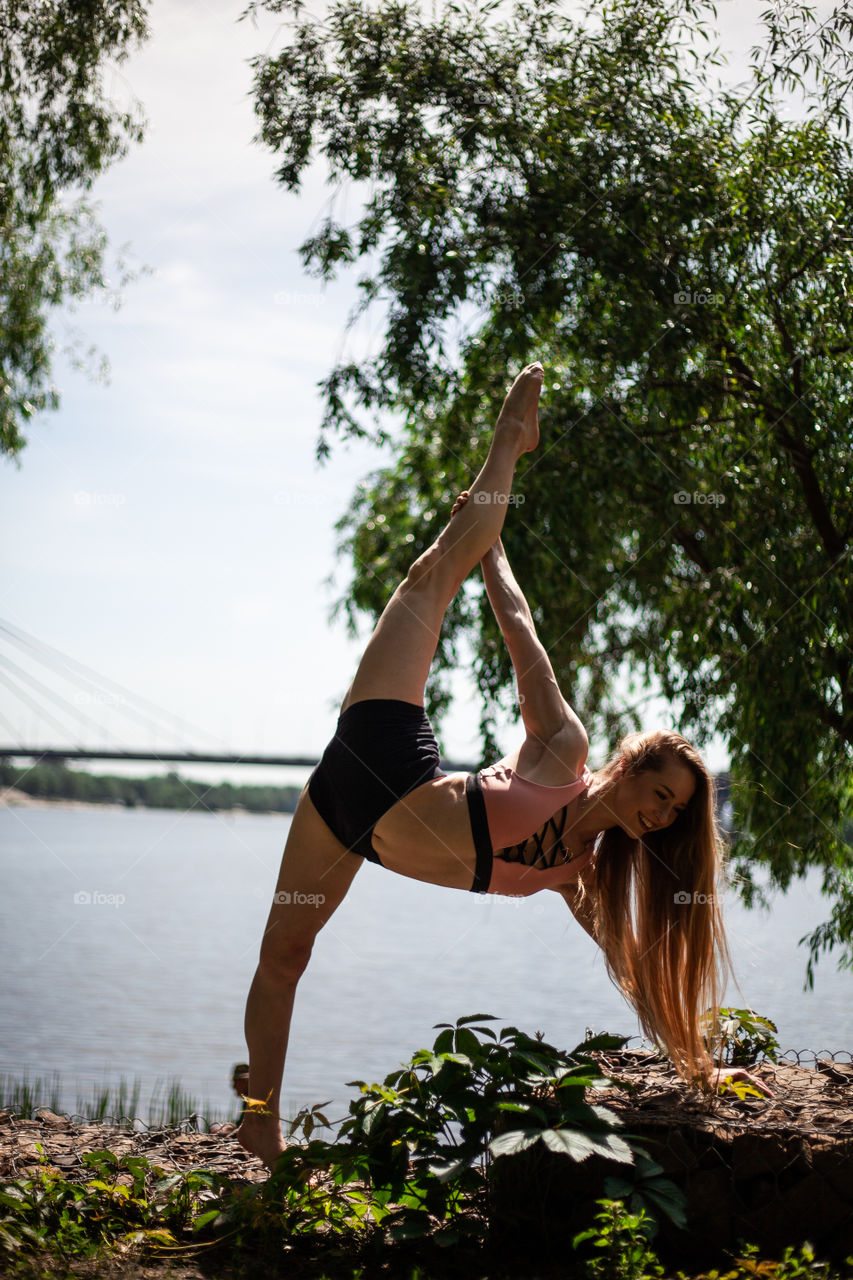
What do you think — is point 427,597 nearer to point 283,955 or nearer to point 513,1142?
point 283,955

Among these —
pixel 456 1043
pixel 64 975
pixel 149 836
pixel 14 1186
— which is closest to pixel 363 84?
pixel 456 1043

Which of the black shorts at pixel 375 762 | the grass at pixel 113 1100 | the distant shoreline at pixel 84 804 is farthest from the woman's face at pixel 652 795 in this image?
the distant shoreline at pixel 84 804

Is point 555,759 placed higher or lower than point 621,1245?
higher

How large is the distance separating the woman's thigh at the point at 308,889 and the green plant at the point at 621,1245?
2.85ft

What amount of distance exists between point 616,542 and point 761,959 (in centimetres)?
844

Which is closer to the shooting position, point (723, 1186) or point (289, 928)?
point (723, 1186)

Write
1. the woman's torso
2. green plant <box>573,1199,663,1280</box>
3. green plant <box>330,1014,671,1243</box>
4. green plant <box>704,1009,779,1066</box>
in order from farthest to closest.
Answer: green plant <box>704,1009,779,1066</box>
the woman's torso
green plant <box>330,1014,671,1243</box>
green plant <box>573,1199,663,1280</box>

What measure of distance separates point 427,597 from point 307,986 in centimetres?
838

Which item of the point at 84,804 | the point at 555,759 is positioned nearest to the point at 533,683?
the point at 555,759

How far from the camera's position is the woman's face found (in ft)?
7.66

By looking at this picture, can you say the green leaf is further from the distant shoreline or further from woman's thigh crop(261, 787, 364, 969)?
the distant shoreline

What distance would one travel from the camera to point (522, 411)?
8.62 ft

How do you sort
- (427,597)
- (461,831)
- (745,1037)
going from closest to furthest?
(461,831) → (427,597) → (745,1037)

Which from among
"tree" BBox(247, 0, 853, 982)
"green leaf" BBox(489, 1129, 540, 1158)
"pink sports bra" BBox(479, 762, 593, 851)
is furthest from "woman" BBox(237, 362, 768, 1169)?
"tree" BBox(247, 0, 853, 982)
